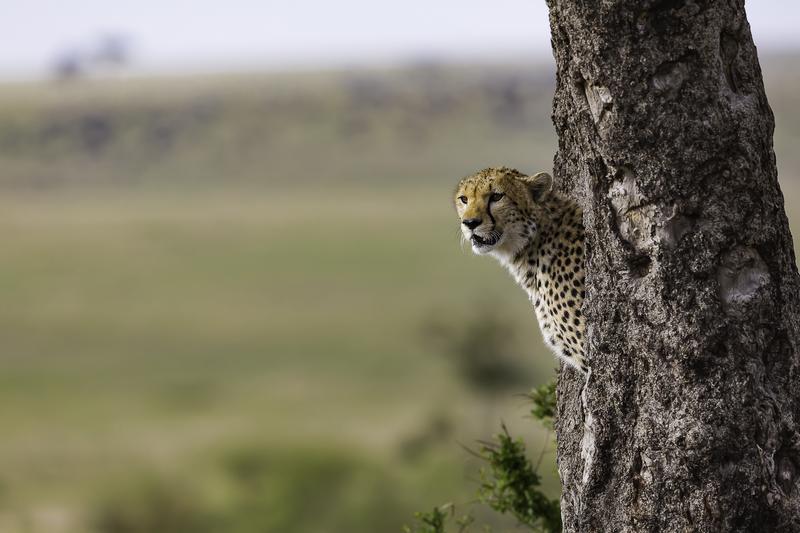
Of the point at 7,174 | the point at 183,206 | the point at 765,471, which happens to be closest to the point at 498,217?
the point at 765,471

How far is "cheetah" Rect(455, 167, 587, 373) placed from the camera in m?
5.54

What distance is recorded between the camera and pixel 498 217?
5695 millimetres

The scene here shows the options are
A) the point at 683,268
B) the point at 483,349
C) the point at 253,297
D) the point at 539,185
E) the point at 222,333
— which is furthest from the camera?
the point at 253,297

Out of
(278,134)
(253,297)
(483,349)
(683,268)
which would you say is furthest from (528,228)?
(278,134)

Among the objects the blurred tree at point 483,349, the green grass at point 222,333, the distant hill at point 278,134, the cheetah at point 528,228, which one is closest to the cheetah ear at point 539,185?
the cheetah at point 528,228

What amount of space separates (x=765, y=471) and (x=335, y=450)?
29000 mm

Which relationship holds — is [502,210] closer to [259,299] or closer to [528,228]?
[528,228]

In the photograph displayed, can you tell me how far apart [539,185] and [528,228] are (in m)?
0.19

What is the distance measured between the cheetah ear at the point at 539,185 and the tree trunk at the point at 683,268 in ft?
3.63

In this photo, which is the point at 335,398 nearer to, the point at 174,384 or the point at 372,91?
the point at 174,384

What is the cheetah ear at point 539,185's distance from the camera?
5.62 meters

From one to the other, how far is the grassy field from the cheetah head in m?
0.72

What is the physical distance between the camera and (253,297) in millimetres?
58312

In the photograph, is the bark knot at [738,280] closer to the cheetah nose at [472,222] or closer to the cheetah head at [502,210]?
the cheetah head at [502,210]
